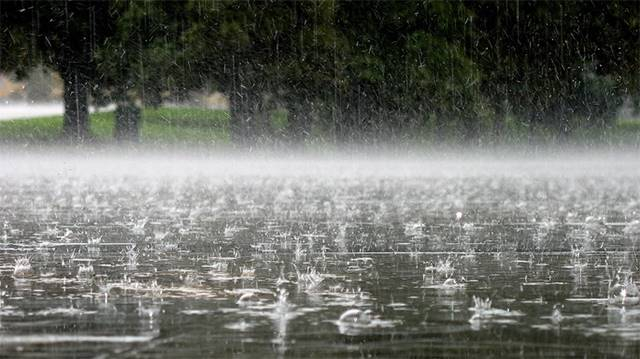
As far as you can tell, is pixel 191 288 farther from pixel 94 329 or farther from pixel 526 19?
pixel 526 19

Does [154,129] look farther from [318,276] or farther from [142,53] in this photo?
[318,276]

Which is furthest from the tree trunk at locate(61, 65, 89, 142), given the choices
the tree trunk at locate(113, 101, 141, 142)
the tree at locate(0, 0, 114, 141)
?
the tree trunk at locate(113, 101, 141, 142)

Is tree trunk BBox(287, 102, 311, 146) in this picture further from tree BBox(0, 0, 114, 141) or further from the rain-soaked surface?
the rain-soaked surface

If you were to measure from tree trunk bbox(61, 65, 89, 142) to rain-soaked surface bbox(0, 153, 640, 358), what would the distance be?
2471 cm

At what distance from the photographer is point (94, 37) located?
147 feet

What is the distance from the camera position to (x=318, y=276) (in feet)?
27.8

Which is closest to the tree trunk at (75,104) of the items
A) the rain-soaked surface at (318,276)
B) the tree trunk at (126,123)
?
the tree trunk at (126,123)

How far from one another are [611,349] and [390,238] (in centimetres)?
659

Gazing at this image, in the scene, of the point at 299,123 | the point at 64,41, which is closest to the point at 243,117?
the point at 299,123

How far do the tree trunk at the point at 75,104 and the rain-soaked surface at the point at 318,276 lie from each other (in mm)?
24712

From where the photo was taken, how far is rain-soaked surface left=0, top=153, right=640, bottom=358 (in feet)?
19.4

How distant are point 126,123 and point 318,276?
1480 inches

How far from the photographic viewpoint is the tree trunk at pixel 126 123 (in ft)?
148

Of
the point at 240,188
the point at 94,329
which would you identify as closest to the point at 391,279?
the point at 94,329
